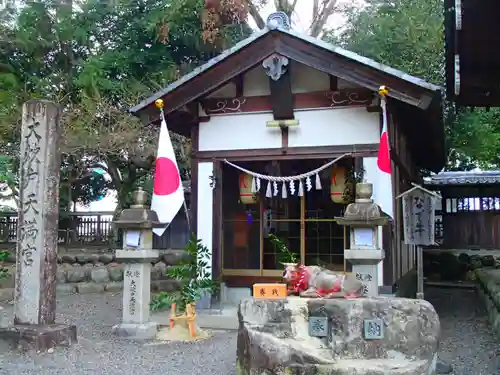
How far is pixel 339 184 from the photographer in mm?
11250

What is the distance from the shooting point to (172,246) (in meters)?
18.3

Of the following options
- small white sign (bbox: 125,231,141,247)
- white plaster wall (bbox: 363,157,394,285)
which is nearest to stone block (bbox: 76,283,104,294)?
small white sign (bbox: 125,231,141,247)

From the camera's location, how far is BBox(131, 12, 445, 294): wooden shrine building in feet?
33.3

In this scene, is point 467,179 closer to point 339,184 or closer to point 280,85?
point 339,184

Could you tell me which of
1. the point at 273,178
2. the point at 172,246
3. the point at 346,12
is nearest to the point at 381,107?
the point at 273,178

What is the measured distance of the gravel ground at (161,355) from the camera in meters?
7.02

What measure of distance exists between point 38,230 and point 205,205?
3.86 metres

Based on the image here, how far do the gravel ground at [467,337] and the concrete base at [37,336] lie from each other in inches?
227

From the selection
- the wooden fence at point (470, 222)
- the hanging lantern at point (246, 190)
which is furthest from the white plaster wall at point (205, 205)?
the wooden fence at point (470, 222)

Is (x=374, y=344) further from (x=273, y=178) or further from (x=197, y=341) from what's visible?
(x=273, y=178)

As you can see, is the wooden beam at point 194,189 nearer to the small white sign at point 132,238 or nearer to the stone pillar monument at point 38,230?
the small white sign at point 132,238

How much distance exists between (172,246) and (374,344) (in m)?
13.2

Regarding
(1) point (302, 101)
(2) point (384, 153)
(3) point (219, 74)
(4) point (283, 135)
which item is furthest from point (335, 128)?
(3) point (219, 74)

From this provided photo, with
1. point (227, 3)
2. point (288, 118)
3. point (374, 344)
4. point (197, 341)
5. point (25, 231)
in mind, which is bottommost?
point (197, 341)
